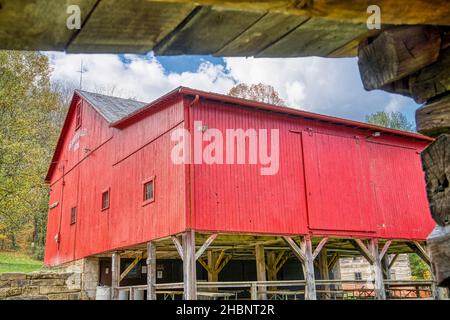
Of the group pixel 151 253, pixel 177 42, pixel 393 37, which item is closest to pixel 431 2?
pixel 393 37

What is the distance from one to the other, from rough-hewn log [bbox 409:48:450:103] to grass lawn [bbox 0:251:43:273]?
22754mm

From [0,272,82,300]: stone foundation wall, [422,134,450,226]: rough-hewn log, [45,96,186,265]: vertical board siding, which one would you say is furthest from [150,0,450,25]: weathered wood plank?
[0,272,82,300]: stone foundation wall

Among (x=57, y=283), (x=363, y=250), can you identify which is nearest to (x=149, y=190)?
(x=57, y=283)

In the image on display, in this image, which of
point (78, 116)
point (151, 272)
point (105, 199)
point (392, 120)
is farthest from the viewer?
point (392, 120)

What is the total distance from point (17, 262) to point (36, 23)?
27341 millimetres

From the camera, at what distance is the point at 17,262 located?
25.5 m

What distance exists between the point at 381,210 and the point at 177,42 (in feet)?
44.5

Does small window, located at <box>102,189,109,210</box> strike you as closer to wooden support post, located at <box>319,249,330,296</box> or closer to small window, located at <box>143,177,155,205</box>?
small window, located at <box>143,177,155,205</box>

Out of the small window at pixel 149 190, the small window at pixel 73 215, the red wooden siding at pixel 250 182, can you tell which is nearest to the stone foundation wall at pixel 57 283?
the red wooden siding at pixel 250 182

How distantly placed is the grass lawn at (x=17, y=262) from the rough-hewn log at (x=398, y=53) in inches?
891

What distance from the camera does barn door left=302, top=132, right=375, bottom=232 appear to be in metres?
12.7

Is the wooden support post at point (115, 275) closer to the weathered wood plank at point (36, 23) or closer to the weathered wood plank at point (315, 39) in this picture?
the weathered wood plank at point (315, 39)

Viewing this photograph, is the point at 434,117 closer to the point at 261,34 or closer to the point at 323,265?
the point at 261,34

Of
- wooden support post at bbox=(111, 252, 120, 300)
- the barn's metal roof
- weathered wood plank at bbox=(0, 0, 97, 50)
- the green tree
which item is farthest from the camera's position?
the green tree
